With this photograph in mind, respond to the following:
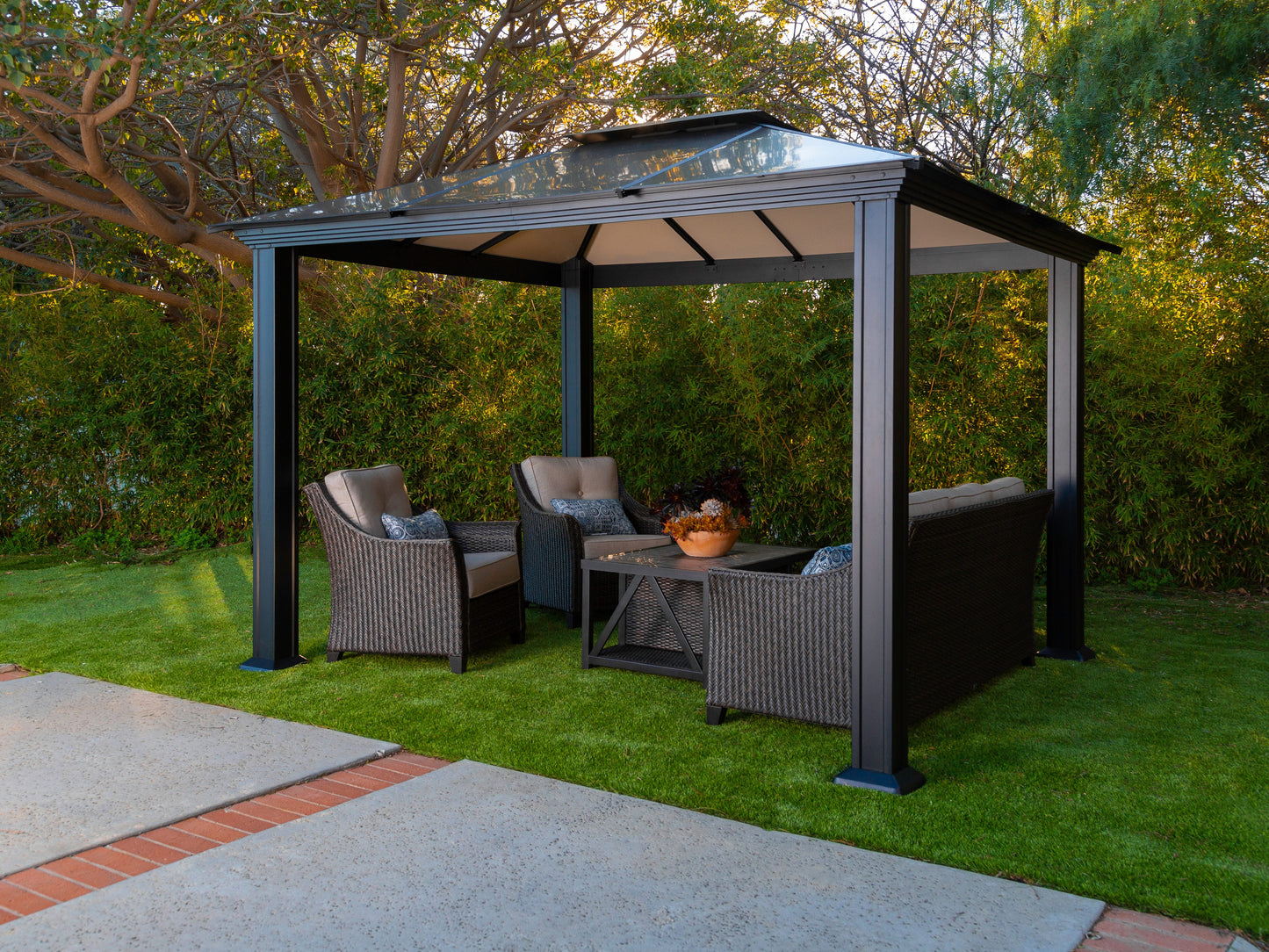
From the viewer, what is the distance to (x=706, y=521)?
5.26 metres

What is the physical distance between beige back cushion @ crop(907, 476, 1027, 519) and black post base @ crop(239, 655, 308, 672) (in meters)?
3.07

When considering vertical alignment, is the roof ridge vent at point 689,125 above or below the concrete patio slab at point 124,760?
above

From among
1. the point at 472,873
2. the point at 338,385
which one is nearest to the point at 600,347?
the point at 338,385

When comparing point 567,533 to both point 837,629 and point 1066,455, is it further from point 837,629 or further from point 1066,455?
point 1066,455

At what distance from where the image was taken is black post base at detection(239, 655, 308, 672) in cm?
523

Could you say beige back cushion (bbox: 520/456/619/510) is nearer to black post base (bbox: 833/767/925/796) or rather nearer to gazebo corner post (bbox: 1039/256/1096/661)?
gazebo corner post (bbox: 1039/256/1096/661)

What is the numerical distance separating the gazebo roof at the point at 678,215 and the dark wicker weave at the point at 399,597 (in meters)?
1.41

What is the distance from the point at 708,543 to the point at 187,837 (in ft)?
9.05

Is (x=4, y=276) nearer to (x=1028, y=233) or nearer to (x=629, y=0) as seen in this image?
(x=629, y=0)

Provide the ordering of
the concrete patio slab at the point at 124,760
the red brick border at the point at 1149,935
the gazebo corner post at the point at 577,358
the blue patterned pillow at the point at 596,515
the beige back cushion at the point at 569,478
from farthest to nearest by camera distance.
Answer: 1. the gazebo corner post at the point at 577,358
2. the beige back cushion at the point at 569,478
3. the blue patterned pillow at the point at 596,515
4. the concrete patio slab at the point at 124,760
5. the red brick border at the point at 1149,935

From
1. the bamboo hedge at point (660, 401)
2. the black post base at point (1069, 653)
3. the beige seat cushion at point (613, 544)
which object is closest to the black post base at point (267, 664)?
the beige seat cushion at point (613, 544)

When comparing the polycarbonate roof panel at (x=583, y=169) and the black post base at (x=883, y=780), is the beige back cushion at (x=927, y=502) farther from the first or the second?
the polycarbonate roof panel at (x=583, y=169)

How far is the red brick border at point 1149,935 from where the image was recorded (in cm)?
250

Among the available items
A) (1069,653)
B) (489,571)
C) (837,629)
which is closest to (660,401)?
(489,571)
